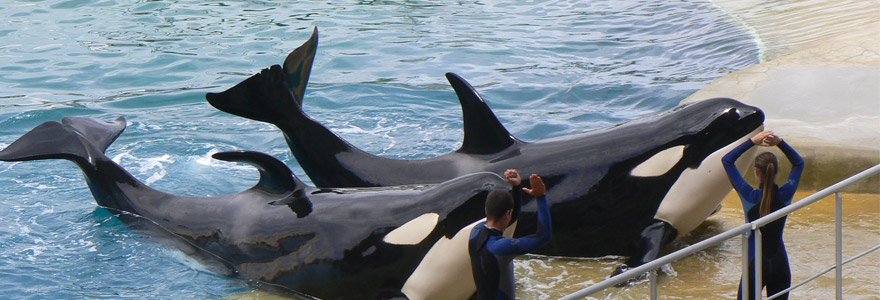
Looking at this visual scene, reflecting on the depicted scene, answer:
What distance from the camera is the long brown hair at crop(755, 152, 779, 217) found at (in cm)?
447

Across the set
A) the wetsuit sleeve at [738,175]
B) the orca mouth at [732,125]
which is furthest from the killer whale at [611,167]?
the wetsuit sleeve at [738,175]

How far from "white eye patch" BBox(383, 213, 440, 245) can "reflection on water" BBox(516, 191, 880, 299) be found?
70 cm

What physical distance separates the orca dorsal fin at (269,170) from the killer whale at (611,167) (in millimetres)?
607

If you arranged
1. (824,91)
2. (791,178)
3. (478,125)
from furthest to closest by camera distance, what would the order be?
(824,91)
(478,125)
(791,178)

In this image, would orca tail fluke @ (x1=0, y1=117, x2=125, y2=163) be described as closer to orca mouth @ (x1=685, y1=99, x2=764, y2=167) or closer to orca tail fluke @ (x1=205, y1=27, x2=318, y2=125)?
orca tail fluke @ (x1=205, y1=27, x2=318, y2=125)

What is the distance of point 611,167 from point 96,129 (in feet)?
12.7

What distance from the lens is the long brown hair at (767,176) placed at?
447 cm

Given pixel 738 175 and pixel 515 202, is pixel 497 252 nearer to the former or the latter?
pixel 515 202

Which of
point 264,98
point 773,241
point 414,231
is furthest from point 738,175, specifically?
point 264,98

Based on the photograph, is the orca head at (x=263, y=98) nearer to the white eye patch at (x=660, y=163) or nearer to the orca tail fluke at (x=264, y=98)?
the orca tail fluke at (x=264, y=98)

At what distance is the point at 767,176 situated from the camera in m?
4.53

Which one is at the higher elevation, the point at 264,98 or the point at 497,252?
the point at 264,98

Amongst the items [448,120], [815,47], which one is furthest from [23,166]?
[815,47]

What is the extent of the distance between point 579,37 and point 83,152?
9382 millimetres
